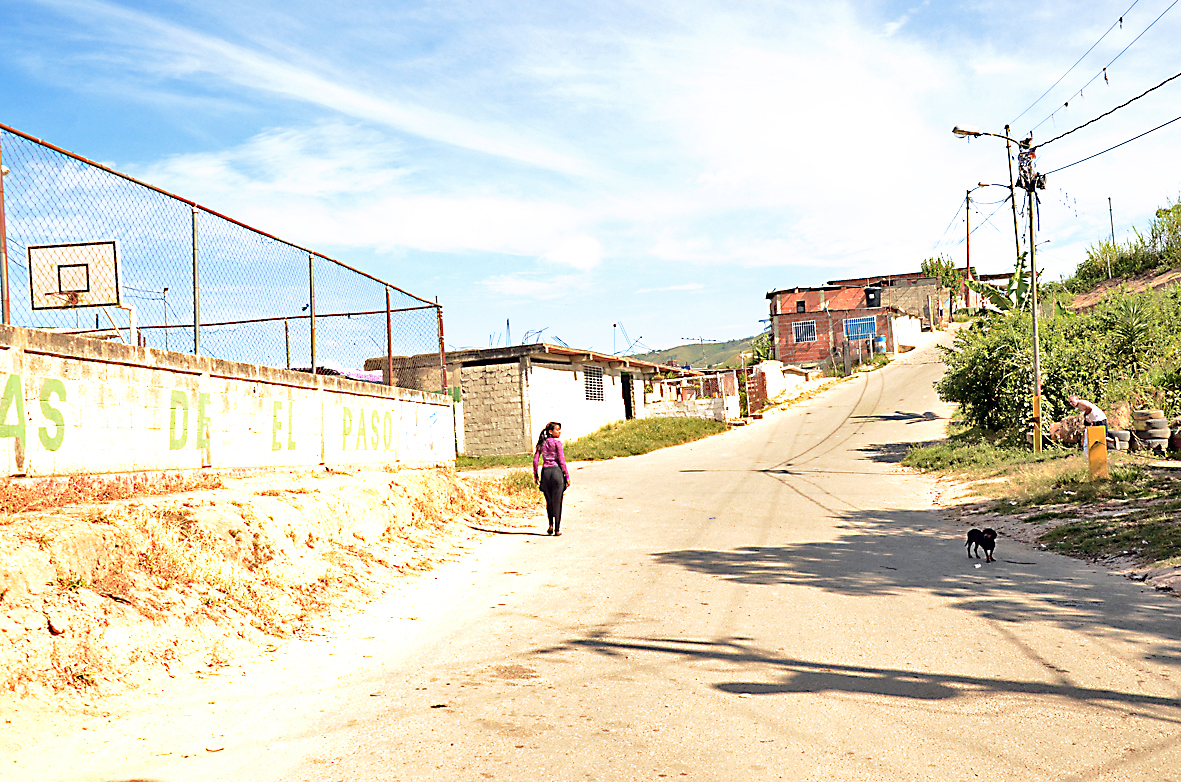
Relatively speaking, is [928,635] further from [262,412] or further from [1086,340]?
[1086,340]

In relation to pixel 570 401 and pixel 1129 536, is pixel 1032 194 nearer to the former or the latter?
pixel 1129 536

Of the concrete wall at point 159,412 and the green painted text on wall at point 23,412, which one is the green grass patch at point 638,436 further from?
the green painted text on wall at point 23,412

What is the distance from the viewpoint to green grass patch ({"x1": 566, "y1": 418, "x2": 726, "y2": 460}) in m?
31.0

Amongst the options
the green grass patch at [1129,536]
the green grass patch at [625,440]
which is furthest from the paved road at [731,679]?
the green grass patch at [625,440]

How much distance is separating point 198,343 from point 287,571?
11.6 ft

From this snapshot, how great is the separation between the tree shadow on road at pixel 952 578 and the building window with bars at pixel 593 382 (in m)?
23.5

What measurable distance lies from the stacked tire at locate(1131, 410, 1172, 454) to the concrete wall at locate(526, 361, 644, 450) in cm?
1852

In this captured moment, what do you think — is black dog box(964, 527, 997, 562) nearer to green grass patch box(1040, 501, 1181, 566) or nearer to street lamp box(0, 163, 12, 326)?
green grass patch box(1040, 501, 1181, 566)

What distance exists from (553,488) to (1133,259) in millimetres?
62369

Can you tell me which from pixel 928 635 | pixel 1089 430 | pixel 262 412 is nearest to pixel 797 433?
pixel 1089 430

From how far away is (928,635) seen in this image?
21.3ft

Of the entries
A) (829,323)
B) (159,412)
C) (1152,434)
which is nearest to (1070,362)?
(1152,434)

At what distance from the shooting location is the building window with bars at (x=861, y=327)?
67.0 m

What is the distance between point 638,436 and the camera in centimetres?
3450
